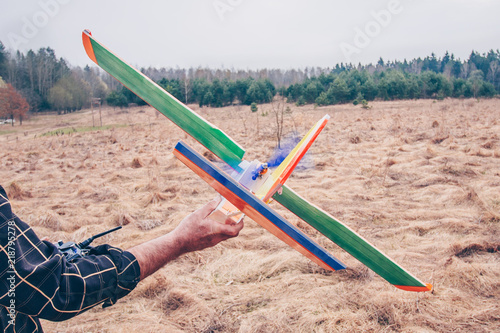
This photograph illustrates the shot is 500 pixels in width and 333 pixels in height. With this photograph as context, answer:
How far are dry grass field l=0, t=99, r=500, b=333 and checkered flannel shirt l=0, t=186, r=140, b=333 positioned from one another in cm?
152

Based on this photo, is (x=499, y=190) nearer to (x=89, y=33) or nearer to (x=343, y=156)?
(x=343, y=156)

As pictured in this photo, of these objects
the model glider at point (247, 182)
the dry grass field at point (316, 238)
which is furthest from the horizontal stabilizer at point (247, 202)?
the dry grass field at point (316, 238)

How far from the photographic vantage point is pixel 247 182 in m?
1.52

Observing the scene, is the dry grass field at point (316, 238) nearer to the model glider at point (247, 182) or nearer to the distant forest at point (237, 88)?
the model glider at point (247, 182)

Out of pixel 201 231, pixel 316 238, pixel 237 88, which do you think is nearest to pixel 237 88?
pixel 237 88

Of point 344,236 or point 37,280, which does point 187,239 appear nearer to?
point 37,280

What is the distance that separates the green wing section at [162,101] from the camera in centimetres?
143

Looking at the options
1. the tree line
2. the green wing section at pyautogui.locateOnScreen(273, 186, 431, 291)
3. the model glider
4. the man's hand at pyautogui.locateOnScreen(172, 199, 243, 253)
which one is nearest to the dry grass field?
the green wing section at pyautogui.locateOnScreen(273, 186, 431, 291)

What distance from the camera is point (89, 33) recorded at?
138 centimetres

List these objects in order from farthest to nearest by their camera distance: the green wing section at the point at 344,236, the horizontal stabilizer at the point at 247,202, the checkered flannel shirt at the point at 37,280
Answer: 1. the green wing section at the point at 344,236
2. the horizontal stabilizer at the point at 247,202
3. the checkered flannel shirt at the point at 37,280

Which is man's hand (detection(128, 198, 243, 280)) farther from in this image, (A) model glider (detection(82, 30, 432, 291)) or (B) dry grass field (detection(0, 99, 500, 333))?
(B) dry grass field (detection(0, 99, 500, 333))

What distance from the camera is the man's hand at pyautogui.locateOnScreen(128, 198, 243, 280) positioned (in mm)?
1279

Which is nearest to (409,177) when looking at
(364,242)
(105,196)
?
(364,242)

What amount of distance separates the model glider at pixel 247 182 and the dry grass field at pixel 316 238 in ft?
3.03
